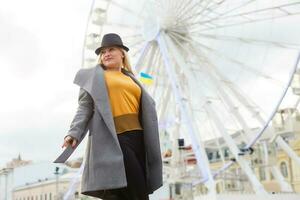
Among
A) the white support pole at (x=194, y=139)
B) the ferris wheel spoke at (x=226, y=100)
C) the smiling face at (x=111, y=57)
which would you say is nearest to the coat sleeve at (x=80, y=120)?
the smiling face at (x=111, y=57)

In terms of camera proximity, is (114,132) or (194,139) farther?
(194,139)

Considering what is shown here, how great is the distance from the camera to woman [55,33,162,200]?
3.53 metres

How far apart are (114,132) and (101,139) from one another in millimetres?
99

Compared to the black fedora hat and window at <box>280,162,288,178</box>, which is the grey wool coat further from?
window at <box>280,162,288,178</box>

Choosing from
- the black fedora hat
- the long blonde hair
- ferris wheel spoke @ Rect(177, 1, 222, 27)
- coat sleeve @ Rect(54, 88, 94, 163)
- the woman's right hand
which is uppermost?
ferris wheel spoke @ Rect(177, 1, 222, 27)

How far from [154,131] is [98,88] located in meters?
0.47

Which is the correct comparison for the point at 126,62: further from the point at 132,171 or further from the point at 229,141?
the point at 229,141

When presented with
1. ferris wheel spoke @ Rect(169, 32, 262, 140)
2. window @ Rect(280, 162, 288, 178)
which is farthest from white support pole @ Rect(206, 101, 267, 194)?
window @ Rect(280, 162, 288, 178)

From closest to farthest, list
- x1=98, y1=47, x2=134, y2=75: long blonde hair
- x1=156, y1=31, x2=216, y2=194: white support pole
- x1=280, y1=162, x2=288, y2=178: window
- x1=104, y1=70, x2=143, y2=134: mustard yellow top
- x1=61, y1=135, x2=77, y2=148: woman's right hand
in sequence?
1. x1=61, y1=135, x2=77, y2=148: woman's right hand
2. x1=104, y1=70, x2=143, y2=134: mustard yellow top
3. x1=98, y1=47, x2=134, y2=75: long blonde hair
4. x1=156, y1=31, x2=216, y2=194: white support pole
5. x1=280, y1=162, x2=288, y2=178: window

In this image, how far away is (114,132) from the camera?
3584 mm

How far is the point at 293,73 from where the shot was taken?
22766mm

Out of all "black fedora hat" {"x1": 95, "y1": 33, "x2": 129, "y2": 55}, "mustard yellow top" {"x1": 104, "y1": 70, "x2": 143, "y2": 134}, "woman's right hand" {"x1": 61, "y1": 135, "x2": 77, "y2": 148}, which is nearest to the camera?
"woman's right hand" {"x1": 61, "y1": 135, "x2": 77, "y2": 148}

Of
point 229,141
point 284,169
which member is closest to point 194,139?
point 229,141

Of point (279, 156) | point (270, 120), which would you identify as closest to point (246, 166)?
point (270, 120)
